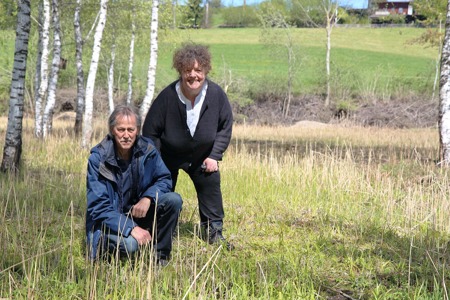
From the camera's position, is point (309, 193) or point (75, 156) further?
point (75, 156)

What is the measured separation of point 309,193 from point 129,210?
3.45 m

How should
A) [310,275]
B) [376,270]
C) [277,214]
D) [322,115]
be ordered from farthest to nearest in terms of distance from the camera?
[322,115]
[277,214]
[376,270]
[310,275]

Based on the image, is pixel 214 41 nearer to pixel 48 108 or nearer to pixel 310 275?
pixel 48 108

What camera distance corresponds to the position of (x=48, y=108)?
1585cm

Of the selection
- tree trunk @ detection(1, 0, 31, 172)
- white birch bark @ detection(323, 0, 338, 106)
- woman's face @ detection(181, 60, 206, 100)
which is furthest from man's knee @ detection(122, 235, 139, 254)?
white birch bark @ detection(323, 0, 338, 106)

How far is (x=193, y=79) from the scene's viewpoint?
496cm

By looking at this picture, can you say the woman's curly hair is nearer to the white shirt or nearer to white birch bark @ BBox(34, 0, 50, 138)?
the white shirt

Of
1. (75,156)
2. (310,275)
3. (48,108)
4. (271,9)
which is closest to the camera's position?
(310,275)

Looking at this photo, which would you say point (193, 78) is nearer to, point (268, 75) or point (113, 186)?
point (113, 186)

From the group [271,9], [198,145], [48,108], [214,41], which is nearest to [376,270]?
[198,145]

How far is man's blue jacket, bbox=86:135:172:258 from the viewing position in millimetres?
4199

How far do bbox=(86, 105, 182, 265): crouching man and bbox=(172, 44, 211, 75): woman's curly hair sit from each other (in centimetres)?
75

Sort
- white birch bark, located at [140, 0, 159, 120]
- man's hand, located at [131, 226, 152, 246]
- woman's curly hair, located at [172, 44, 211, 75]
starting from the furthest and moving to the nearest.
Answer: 1. white birch bark, located at [140, 0, 159, 120]
2. woman's curly hair, located at [172, 44, 211, 75]
3. man's hand, located at [131, 226, 152, 246]

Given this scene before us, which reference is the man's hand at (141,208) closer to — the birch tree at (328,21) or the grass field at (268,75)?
the grass field at (268,75)
